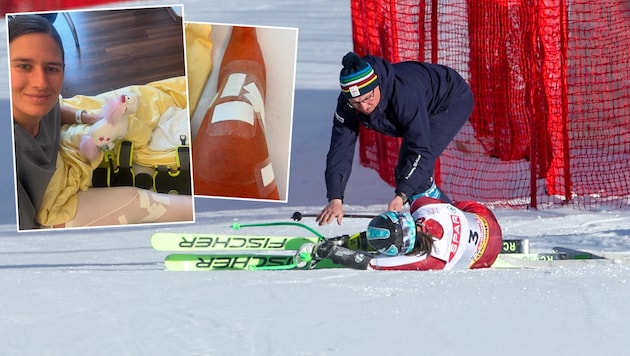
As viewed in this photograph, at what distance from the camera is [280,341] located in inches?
220

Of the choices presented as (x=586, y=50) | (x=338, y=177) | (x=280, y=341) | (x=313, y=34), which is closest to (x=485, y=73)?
(x=586, y=50)

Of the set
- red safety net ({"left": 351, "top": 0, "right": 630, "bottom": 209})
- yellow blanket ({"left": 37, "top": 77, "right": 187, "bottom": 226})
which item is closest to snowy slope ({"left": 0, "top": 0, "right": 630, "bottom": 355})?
yellow blanket ({"left": 37, "top": 77, "right": 187, "bottom": 226})

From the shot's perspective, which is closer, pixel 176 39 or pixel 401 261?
pixel 401 261

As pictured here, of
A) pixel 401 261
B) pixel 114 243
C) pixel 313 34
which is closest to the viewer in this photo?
pixel 401 261

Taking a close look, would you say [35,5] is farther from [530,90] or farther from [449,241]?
[449,241]

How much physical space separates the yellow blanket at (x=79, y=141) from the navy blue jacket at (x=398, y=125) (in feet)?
6.57

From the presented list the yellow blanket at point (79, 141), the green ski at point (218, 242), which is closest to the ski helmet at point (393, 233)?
the green ski at point (218, 242)

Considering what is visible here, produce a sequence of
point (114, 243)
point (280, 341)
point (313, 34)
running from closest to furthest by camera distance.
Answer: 1. point (280, 341)
2. point (114, 243)
3. point (313, 34)

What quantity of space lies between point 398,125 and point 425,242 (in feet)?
2.48

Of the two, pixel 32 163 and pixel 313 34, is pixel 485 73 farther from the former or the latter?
pixel 313 34

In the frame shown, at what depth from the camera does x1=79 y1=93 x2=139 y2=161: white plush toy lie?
29.0ft

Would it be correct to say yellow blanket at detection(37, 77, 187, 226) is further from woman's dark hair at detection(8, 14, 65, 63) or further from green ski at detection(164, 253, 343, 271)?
green ski at detection(164, 253, 343, 271)

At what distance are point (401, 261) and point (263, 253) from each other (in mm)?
1222

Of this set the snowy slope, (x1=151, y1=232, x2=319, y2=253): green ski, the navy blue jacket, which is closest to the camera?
the snowy slope
